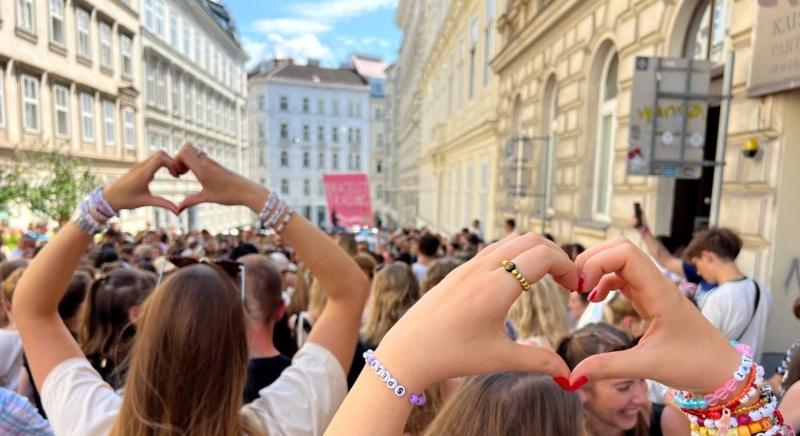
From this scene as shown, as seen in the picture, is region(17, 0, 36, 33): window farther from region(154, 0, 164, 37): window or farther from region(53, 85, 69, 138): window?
region(154, 0, 164, 37): window

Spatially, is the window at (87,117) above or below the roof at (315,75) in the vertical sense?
below

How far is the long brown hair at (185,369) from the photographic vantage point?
128cm

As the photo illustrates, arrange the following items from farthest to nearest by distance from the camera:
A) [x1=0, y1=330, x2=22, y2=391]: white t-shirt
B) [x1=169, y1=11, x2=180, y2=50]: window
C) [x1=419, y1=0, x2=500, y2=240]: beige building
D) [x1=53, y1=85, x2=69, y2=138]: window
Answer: [x1=169, y1=11, x2=180, y2=50]: window, [x1=53, y1=85, x2=69, y2=138]: window, [x1=419, y1=0, x2=500, y2=240]: beige building, [x1=0, y1=330, x2=22, y2=391]: white t-shirt

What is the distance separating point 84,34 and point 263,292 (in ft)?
73.7

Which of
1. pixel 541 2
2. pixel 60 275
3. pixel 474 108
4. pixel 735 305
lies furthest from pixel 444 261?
pixel 474 108

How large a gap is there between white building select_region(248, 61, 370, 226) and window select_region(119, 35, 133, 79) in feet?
97.9

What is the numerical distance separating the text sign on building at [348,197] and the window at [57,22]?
12603 millimetres

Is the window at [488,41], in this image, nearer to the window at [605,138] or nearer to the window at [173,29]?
the window at [605,138]

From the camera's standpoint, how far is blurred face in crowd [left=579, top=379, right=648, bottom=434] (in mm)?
1819

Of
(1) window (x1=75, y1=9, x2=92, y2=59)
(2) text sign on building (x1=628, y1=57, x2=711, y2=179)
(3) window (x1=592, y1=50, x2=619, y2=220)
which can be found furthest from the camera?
(1) window (x1=75, y1=9, x2=92, y2=59)

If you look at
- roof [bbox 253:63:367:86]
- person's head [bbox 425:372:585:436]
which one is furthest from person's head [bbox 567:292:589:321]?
roof [bbox 253:63:367:86]

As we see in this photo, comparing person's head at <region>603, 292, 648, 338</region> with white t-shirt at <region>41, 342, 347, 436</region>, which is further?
person's head at <region>603, 292, 648, 338</region>

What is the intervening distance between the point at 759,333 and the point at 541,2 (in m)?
8.77

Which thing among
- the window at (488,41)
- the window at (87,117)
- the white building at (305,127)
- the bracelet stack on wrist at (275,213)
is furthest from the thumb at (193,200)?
the white building at (305,127)
